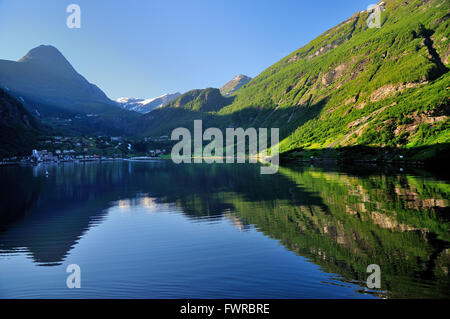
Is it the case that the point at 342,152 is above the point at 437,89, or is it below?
below

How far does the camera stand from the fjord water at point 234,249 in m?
19.0

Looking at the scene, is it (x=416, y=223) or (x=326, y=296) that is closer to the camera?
(x=326, y=296)

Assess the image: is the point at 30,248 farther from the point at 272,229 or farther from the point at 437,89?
the point at 437,89

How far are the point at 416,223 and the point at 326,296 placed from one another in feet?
69.8

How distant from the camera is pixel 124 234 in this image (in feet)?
112

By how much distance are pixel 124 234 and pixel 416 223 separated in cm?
3222

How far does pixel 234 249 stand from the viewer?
88.7 ft

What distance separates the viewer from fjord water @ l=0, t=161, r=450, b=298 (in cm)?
1895
